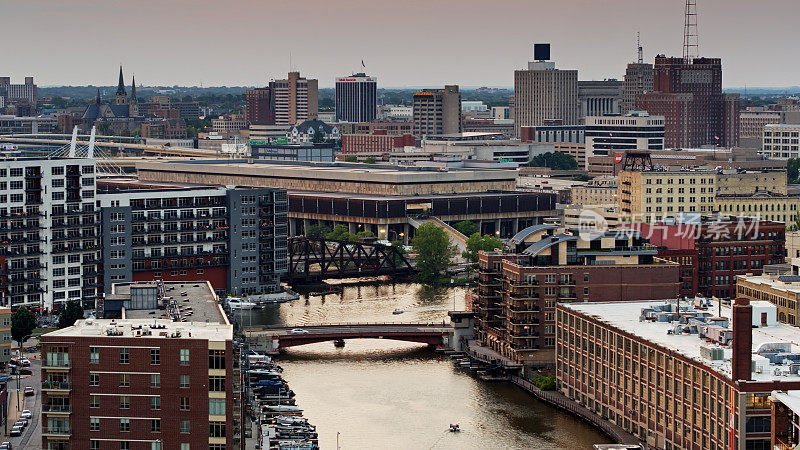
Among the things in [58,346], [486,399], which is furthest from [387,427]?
[58,346]

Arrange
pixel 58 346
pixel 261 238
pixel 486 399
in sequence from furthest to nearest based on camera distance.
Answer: pixel 261 238 → pixel 486 399 → pixel 58 346

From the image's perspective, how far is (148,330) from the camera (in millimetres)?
56438

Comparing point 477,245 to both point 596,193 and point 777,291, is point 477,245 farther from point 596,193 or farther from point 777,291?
point 777,291

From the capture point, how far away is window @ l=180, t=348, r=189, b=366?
54.8 metres

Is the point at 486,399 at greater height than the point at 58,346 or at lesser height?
lesser

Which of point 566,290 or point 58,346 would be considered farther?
point 566,290

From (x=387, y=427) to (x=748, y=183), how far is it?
260ft

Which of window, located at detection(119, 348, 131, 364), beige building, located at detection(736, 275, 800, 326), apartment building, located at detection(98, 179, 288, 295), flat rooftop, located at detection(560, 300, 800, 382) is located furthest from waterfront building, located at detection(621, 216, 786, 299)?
window, located at detection(119, 348, 131, 364)

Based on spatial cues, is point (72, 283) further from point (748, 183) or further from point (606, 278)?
point (748, 183)

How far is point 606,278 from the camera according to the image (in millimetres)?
87500

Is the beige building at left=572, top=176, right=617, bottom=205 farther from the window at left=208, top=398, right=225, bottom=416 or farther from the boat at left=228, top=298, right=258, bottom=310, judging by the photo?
the window at left=208, top=398, right=225, bottom=416

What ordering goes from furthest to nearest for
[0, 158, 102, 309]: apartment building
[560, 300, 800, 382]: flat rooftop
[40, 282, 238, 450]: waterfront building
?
[0, 158, 102, 309]: apartment building, [560, 300, 800, 382]: flat rooftop, [40, 282, 238, 450]: waterfront building

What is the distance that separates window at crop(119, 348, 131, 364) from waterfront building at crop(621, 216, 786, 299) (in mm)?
51697

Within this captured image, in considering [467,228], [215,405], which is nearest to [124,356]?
[215,405]
